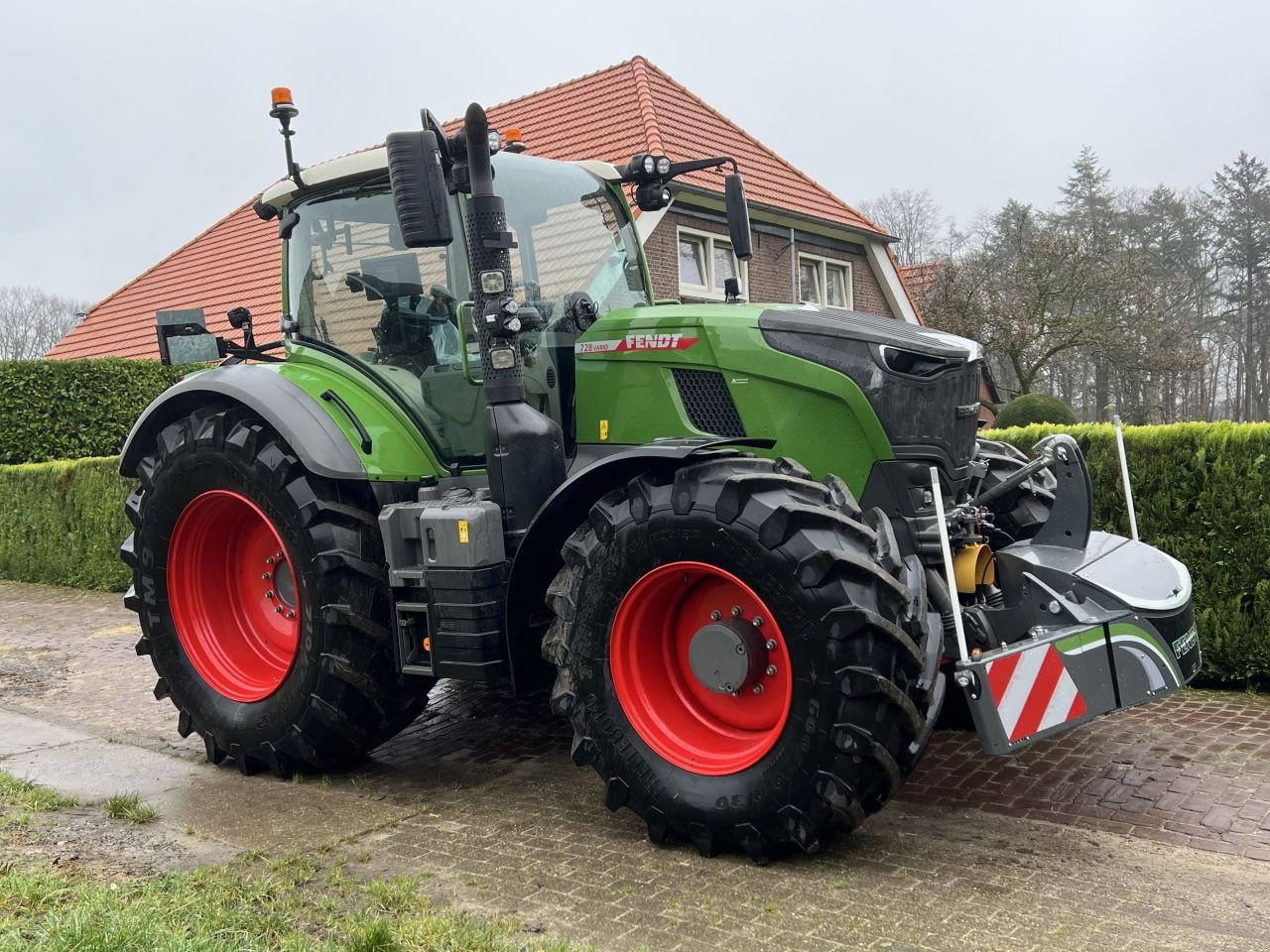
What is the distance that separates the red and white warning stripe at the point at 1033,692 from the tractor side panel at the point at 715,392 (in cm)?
89

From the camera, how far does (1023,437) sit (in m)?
6.91

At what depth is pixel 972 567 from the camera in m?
4.16

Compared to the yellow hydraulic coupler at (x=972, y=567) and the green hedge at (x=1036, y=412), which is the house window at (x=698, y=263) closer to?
the green hedge at (x=1036, y=412)

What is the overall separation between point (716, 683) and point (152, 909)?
1844 millimetres

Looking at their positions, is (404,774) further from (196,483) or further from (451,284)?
(451,284)

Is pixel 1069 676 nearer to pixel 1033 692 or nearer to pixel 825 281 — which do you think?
pixel 1033 692

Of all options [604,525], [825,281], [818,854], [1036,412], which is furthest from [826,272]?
[818,854]

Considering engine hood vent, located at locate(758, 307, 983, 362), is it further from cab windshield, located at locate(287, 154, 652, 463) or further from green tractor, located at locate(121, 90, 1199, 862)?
cab windshield, located at locate(287, 154, 652, 463)

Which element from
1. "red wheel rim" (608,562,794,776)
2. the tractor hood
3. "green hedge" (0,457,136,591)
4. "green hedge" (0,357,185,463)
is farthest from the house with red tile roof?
"red wheel rim" (608,562,794,776)

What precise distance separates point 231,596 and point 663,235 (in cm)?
1113

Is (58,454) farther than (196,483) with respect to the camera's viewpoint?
Yes

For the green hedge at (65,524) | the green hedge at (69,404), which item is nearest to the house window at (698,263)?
the green hedge at (69,404)

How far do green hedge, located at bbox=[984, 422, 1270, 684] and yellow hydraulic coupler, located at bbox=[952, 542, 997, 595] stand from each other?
8.23ft

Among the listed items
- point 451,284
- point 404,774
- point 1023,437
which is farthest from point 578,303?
point 1023,437
